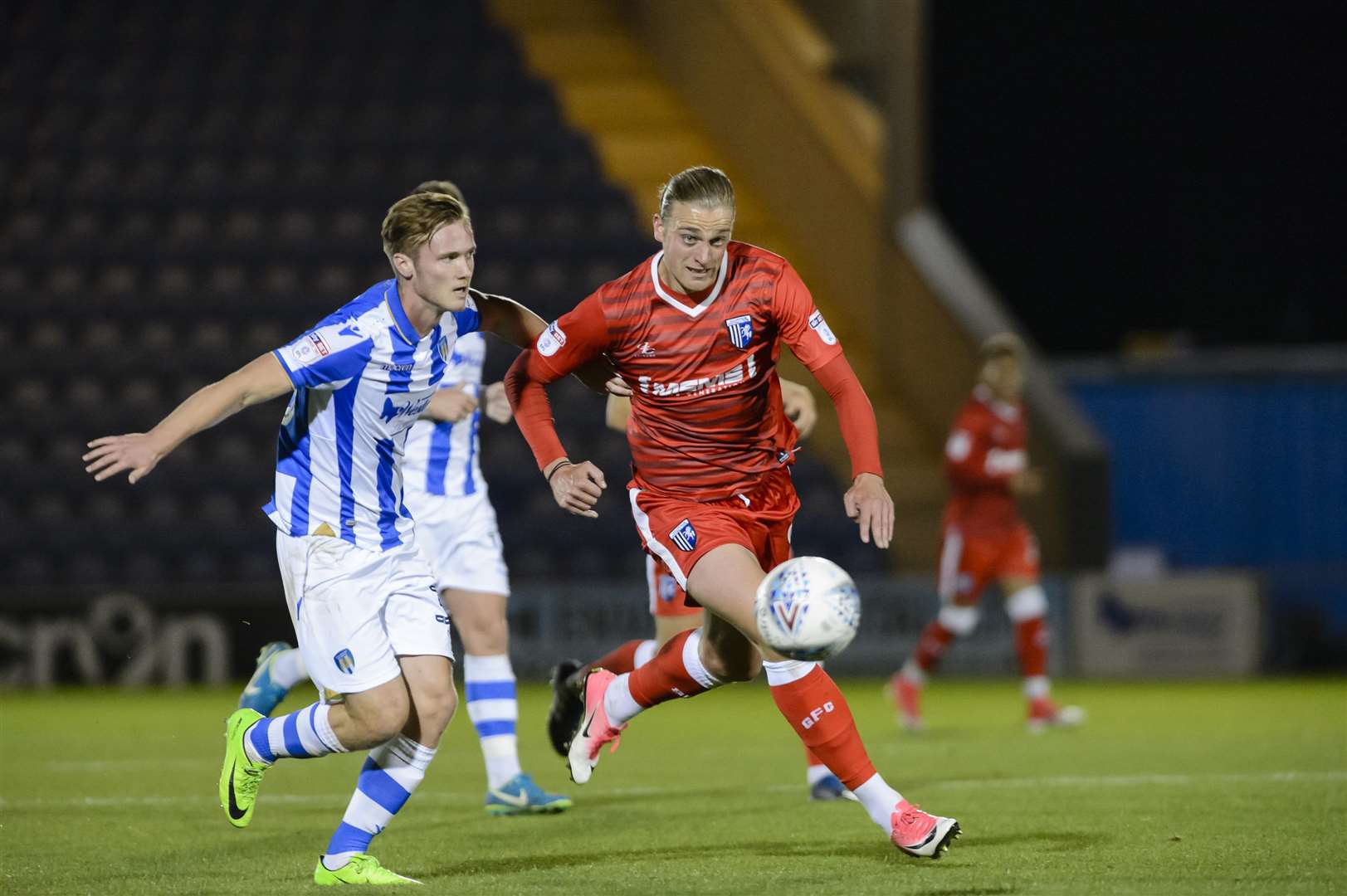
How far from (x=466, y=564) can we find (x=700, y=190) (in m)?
2.35

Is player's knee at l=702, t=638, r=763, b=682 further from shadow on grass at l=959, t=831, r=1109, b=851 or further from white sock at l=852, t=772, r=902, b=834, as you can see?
shadow on grass at l=959, t=831, r=1109, b=851

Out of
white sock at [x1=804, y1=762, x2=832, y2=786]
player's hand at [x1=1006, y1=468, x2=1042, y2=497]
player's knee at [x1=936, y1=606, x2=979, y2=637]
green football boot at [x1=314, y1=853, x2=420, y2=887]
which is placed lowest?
player's knee at [x1=936, y1=606, x2=979, y2=637]

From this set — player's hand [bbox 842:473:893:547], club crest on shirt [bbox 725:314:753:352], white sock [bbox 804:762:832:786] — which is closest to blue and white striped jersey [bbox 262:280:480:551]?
club crest on shirt [bbox 725:314:753:352]

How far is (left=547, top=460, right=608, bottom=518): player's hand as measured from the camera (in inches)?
196

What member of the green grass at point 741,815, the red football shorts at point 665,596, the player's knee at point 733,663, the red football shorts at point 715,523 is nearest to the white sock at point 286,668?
the green grass at point 741,815

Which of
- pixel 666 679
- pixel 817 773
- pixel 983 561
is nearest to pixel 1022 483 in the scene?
pixel 983 561

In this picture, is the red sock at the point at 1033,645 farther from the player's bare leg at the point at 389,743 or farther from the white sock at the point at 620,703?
the player's bare leg at the point at 389,743

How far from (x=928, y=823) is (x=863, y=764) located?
0.84 feet

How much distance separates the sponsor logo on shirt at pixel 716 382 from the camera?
5285 millimetres

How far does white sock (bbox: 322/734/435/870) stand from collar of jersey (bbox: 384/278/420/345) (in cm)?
112

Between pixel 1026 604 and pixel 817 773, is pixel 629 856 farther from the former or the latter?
pixel 1026 604

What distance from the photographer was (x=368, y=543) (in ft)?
16.9

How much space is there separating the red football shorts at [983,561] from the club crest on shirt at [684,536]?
5.08 meters

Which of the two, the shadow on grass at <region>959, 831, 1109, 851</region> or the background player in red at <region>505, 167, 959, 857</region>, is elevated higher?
the background player in red at <region>505, 167, 959, 857</region>
